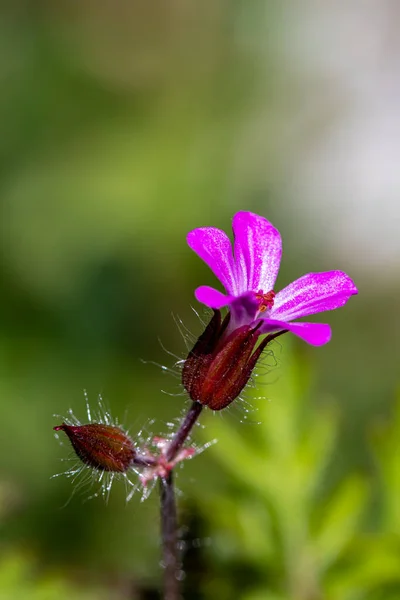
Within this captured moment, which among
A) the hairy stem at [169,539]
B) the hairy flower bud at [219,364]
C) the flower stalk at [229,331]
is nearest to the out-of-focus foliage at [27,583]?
the hairy stem at [169,539]

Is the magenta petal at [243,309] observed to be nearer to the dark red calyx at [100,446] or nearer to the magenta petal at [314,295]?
the magenta petal at [314,295]

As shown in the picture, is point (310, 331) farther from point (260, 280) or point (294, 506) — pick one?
point (294, 506)

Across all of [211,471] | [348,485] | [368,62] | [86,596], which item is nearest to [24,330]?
[211,471]

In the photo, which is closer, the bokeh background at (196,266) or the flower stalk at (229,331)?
the flower stalk at (229,331)

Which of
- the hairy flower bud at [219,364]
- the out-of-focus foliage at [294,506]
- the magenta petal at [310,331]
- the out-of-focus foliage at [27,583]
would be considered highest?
the magenta petal at [310,331]

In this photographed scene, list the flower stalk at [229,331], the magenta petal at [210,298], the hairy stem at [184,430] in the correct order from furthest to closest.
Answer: the hairy stem at [184,430], the flower stalk at [229,331], the magenta petal at [210,298]

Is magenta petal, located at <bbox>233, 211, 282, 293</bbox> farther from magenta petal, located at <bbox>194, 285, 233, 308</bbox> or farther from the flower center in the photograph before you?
magenta petal, located at <bbox>194, 285, 233, 308</bbox>
